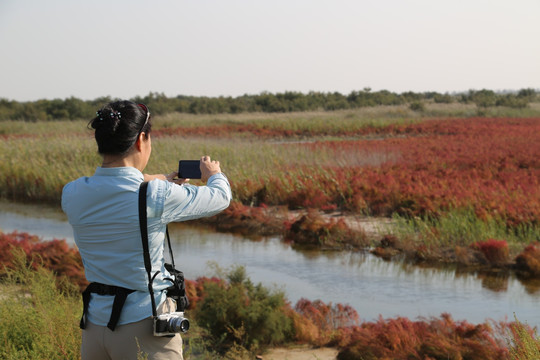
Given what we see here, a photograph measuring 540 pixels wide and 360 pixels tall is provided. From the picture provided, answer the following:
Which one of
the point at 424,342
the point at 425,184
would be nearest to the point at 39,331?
the point at 424,342

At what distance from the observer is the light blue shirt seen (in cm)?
260

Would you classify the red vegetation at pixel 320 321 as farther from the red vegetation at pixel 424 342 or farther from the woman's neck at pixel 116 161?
the woman's neck at pixel 116 161

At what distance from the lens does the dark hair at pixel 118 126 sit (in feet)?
8.50

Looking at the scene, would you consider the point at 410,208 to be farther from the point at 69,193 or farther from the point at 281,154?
the point at 69,193

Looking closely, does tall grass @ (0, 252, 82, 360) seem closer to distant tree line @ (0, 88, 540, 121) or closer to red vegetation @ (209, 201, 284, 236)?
red vegetation @ (209, 201, 284, 236)

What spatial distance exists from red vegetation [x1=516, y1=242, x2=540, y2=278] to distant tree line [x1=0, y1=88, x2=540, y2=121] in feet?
155

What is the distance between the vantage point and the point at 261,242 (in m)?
12.9

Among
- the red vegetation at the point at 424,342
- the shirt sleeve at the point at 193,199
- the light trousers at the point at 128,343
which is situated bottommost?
the red vegetation at the point at 424,342

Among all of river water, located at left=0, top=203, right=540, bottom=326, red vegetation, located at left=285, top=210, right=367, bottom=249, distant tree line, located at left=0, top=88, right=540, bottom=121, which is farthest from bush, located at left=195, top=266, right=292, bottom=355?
distant tree line, located at left=0, top=88, right=540, bottom=121

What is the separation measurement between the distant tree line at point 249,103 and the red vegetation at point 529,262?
47.1 metres

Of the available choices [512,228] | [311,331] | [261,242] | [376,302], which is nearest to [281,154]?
[261,242]

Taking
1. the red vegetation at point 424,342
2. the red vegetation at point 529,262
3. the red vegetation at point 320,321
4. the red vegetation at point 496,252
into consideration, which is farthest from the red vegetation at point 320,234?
the red vegetation at point 424,342

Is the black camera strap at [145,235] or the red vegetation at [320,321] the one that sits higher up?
the black camera strap at [145,235]

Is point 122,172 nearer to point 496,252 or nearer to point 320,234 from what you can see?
point 496,252
